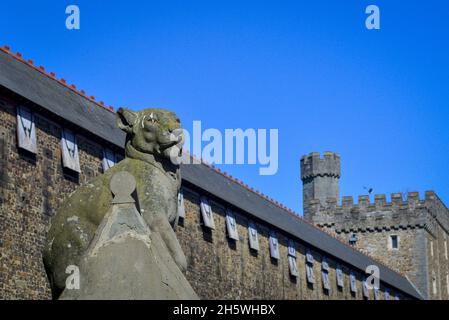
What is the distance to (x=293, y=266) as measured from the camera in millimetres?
42938

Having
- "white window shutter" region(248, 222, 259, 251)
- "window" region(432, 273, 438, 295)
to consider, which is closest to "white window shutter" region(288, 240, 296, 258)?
"white window shutter" region(248, 222, 259, 251)

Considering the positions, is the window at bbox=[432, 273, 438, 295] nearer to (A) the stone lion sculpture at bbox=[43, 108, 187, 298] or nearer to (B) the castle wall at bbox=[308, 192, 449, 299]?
(B) the castle wall at bbox=[308, 192, 449, 299]

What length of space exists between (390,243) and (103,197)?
62.5m

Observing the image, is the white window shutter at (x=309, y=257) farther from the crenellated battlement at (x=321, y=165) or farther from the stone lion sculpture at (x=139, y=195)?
the stone lion sculpture at (x=139, y=195)

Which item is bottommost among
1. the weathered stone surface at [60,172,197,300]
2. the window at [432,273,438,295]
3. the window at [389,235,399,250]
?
the weathered stone surface at [60,172,197,300]

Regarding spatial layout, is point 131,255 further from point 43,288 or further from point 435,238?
point 435,238

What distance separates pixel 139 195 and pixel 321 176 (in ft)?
219

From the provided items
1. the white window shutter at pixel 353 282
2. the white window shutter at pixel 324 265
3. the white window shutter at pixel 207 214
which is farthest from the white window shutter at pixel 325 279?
the white window shutter at pixel 207 214

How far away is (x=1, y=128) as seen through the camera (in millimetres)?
22750

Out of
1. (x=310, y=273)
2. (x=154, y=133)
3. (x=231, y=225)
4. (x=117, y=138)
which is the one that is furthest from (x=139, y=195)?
(x=310, y=273)

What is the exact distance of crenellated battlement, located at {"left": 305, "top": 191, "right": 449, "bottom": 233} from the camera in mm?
69438

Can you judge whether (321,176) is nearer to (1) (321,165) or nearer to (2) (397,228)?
(1) (321,165)

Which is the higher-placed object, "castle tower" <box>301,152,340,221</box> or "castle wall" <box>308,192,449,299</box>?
"castle tower" <box>301,152,340,221</box>

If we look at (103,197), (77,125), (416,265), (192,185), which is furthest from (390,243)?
(103,197)
